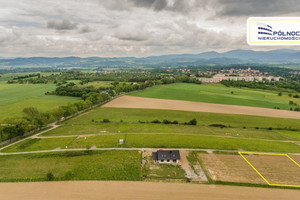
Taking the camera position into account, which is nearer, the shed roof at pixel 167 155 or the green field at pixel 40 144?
the shed roof at pixel 167 155

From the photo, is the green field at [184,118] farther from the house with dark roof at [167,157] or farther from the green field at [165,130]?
the house with dark roof at [167,157]

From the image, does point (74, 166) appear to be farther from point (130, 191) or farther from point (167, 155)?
point (167, 155)

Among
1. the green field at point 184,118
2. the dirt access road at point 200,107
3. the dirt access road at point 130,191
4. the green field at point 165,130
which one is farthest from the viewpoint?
the dirt access road at point 200,107

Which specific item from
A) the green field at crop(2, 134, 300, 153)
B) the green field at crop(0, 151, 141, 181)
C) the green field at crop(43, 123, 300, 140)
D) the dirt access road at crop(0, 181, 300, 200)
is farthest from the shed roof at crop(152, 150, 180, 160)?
the green field at crop(43, 123, 300, 140)

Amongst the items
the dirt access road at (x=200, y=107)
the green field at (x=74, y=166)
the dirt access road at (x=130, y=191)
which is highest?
the dirt access road at (x=200, y=107)

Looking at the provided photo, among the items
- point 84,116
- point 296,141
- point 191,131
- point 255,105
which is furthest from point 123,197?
point 255,105

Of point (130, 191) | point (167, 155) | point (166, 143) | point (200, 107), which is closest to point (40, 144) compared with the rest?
point (130, 191)

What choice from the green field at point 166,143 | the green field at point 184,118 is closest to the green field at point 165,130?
the green field at point 166,143
